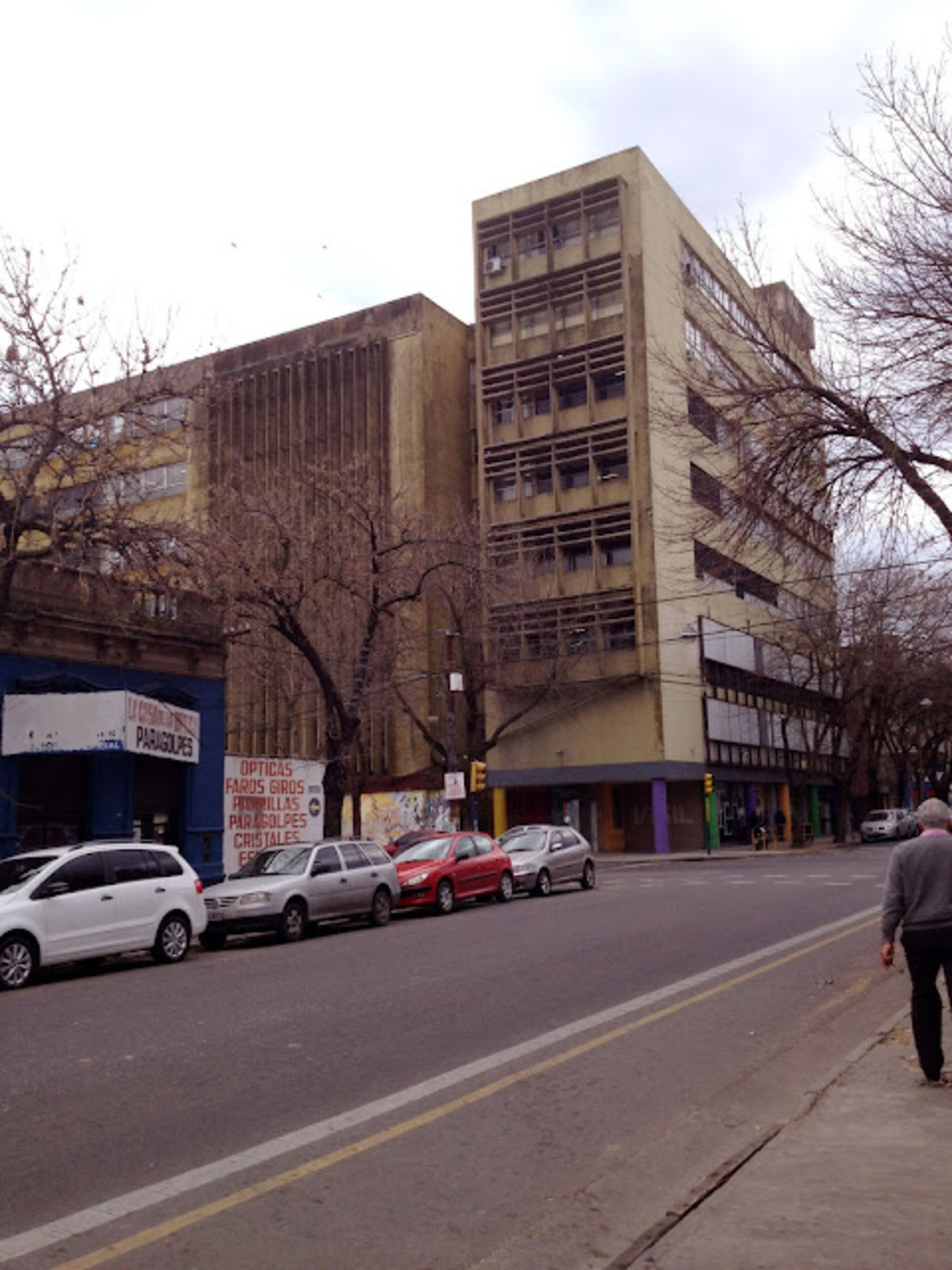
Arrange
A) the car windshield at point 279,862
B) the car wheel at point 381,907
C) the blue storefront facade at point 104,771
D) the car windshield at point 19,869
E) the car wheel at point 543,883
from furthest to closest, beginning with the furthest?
1. the car wheel at point 543,883
2. the blue storefront facade at point 104,771
3. the car wheel at point 381,907
4. the car windshield at point 279,862
5. the car windshield at point 19,869

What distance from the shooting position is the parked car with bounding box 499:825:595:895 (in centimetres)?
2423

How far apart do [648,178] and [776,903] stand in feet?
127

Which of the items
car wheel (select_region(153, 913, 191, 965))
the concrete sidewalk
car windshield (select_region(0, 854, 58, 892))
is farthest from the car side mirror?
the concrete sidewalk

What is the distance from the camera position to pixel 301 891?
17547 millimetres

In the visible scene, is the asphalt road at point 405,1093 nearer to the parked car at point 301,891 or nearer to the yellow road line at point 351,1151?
the yellow road line at point 351,1151

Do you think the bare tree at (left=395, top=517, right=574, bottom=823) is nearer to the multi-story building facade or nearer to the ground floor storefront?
the multi-story building facade

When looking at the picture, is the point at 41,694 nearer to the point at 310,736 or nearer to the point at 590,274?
the point at 310,736

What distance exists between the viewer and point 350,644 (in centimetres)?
3422

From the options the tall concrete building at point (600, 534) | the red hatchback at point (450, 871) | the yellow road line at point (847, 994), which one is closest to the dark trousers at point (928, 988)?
the yellow road line at point (847, 994)

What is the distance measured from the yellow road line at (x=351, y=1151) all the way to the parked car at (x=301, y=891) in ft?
26.1

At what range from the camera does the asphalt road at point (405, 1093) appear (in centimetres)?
507

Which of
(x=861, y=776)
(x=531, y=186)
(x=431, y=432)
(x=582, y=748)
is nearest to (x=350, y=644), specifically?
(x=582, y=748)

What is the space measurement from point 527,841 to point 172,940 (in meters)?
11.2

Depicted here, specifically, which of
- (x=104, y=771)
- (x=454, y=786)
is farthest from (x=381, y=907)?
(x=454, y=786)
